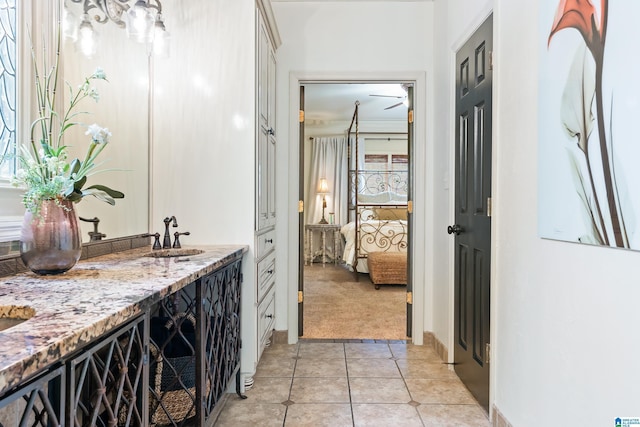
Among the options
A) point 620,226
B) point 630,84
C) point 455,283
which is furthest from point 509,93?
point 455,283

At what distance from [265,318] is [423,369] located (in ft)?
3.64

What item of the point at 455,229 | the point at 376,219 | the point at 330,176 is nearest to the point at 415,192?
the point at 455,229

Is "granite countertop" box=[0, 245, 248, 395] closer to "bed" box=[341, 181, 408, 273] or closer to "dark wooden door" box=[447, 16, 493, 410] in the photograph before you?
"dark wooden door" box=[447, 16, 493, 410]

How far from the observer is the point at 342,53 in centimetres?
309

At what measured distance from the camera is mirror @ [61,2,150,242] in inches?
64.4

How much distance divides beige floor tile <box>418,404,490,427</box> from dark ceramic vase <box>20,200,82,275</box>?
1746mm

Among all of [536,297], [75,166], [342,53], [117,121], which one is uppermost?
[342,53]

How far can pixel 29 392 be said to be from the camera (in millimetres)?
632

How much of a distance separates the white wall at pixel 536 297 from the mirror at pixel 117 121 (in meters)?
1.86

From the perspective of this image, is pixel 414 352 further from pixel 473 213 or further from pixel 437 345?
pixel 473 213

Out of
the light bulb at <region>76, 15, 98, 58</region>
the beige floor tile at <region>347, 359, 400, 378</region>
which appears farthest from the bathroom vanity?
the light bulb at <region>76, 15, 98, 58</region>

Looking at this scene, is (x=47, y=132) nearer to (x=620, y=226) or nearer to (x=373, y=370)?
(x=620, y=226)

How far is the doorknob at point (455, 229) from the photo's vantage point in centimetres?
241

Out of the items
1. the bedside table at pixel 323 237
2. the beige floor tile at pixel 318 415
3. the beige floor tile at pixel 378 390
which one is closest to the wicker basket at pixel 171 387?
the beige floor tile at pixel 318 415
